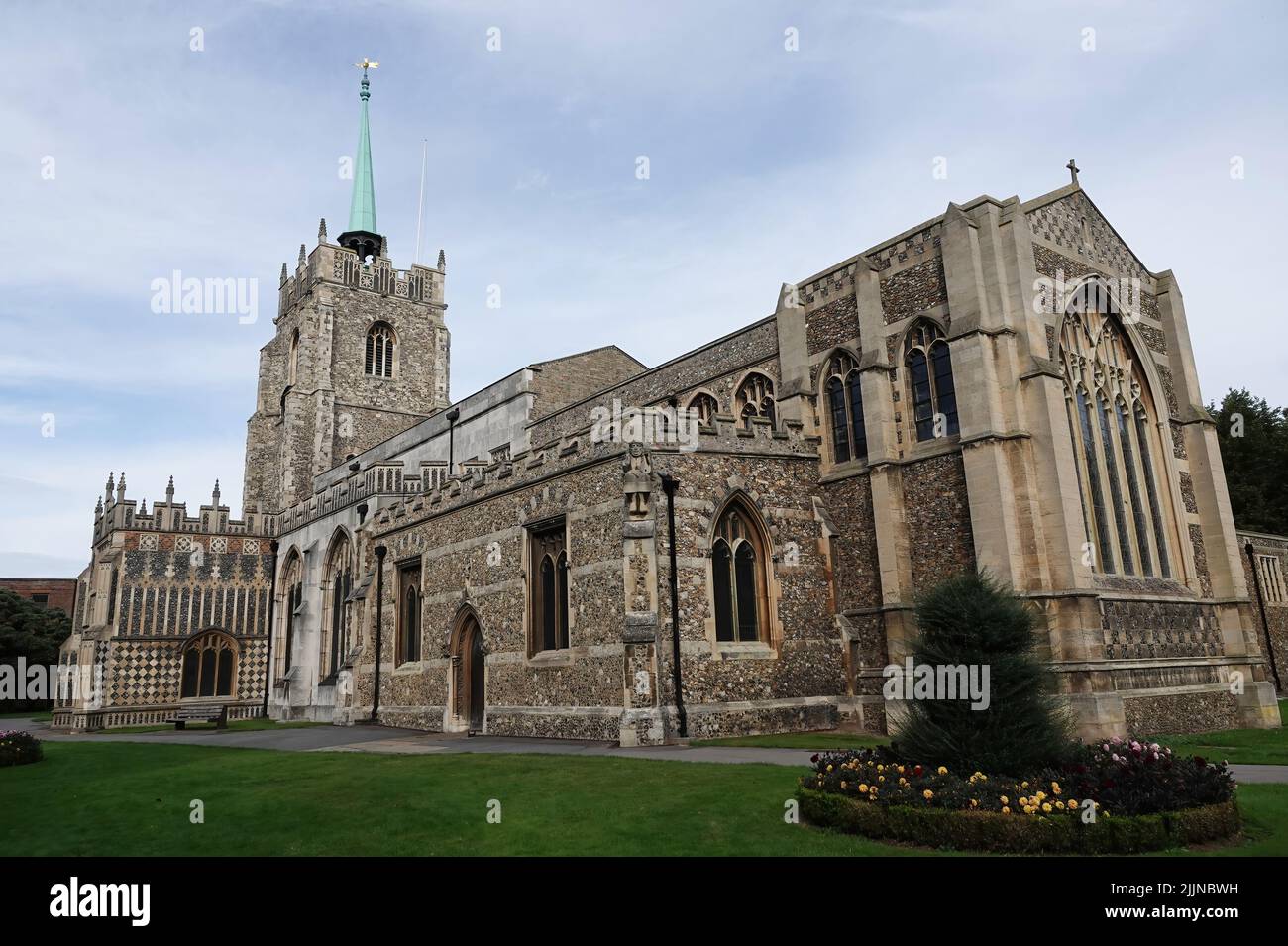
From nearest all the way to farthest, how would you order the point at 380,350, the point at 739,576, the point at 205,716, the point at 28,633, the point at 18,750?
the point at 18,750 < the point at 739,576 < the point at 205,716 < the point at 28,633 < the point at 380,350

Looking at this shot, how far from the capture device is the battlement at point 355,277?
52425 mm

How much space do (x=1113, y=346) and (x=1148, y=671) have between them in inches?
352

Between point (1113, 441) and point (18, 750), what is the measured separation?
25920 mm

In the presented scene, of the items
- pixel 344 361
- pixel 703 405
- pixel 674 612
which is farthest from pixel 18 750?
pixel 344 361

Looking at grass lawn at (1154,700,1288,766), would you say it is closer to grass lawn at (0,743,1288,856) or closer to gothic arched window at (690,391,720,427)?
grass lawn at (0,743,1288,856)

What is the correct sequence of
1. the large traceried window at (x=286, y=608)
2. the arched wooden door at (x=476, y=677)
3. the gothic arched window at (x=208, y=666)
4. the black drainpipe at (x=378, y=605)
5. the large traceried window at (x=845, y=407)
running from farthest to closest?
1. the gothic arched window at (x=208, y=666)
2. the large traceried window at (x=286, y=608)
3. the black drainpipe at (x=378, y=605)
4. the arched wooden door at (x=476, y=677)
5. the large traceried window at (x=845, y=407)

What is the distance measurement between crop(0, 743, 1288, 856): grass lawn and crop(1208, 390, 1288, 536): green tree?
40.4 metres

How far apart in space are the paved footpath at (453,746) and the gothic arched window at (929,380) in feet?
29.0

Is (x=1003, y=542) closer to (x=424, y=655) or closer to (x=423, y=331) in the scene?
(x=424, y=655)

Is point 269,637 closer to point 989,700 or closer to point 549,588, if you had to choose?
point 549,588

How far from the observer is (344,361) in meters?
51.6

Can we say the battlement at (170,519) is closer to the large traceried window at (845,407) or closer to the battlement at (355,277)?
the battlement at (355,277)

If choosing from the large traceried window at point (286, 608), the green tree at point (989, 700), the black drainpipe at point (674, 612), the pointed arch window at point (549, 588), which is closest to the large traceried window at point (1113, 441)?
the black drainpipe at point (674, 612)

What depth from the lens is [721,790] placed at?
10.7 m
